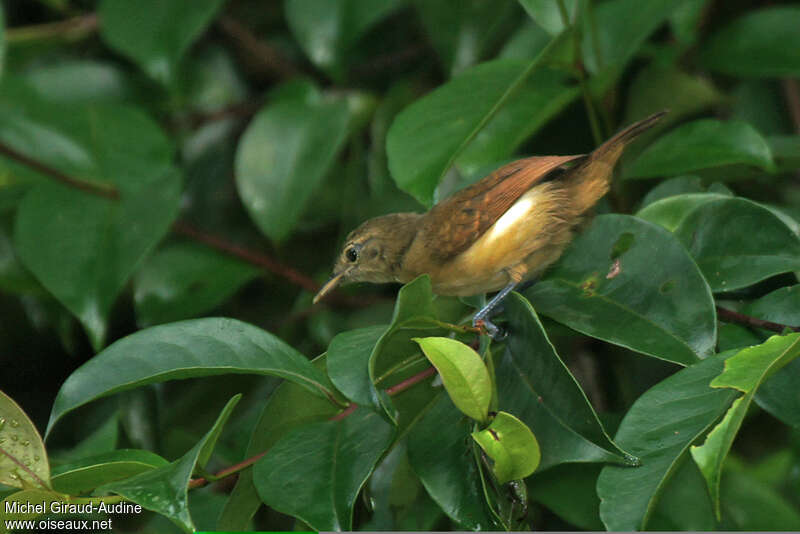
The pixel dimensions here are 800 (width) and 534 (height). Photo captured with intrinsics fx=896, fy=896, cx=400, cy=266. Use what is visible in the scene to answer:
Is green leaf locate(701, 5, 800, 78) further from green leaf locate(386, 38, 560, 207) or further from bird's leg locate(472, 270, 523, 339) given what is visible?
bird's leg locate(472, 270, 523, 339)

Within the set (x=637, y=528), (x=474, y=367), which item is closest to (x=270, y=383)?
(x=474, y=367)

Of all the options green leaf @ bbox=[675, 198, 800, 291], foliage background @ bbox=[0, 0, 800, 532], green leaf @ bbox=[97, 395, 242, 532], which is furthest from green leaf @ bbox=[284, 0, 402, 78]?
green leaf @ bbox=[97, 395, 242, 532]

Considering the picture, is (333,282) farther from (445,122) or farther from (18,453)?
(18,453)

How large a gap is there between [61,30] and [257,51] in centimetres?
69

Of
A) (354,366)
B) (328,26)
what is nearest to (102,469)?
(354,366)

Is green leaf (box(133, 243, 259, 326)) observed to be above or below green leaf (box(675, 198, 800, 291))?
below

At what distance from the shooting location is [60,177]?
242 cm

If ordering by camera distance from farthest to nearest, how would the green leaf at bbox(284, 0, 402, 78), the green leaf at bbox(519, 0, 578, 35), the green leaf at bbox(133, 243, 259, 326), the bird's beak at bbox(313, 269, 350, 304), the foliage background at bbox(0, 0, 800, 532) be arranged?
the green leaf at bbox(284, 0, 402, 78)
the green leaf at bbox(133, 243, 259, 326)
the bird's beak at bbox(313, 269, 350, 304)
the green leaf at bbox(519, 0, 578, 35)
the foliage background at bbox(0, 0, 800, 532)

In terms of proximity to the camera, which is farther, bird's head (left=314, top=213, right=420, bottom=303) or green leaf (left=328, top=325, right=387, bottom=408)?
bird's head (left=314, top=213, right=420, bottom=303)

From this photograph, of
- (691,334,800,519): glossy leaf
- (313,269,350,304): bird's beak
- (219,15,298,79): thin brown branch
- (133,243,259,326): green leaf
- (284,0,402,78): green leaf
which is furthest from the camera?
(219,15,298,79): thin brown branch

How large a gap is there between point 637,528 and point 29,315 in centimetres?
221

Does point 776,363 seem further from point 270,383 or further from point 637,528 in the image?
point 270,383

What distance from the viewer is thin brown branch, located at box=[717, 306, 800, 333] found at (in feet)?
4.98

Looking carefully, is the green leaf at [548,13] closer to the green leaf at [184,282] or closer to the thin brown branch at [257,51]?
the green leaf at [184,282]
